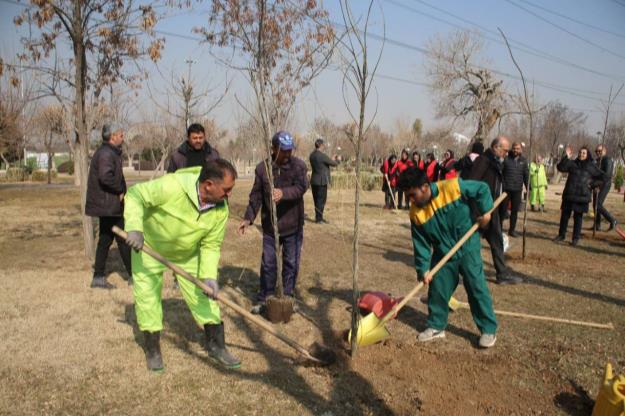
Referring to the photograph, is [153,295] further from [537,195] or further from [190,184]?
[537,195]

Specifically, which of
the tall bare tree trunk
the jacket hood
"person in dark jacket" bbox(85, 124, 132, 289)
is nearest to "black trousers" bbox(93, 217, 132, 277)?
"person in dark jacket" bbox(85, 124, 132, 289)

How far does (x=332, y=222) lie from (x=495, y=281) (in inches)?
225

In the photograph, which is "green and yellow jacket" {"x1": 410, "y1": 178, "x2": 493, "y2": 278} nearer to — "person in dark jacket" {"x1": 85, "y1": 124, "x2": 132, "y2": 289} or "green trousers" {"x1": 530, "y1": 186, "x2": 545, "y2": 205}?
"person in dark jacket" {"x1": 85, "y1": 124, "x2": 132, "y2": 289}

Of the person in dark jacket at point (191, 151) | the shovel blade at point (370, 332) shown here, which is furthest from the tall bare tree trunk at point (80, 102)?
the shovel blade at point (370, 332)

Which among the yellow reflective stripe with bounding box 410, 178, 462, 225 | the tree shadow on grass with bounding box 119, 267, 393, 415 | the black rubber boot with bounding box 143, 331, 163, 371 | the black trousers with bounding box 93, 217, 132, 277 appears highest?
the yellow reflective stripe with bounding box 410, 178, 462, 225

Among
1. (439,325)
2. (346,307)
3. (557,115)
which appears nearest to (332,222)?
(346,307)

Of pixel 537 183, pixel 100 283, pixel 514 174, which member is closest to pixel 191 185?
pixel 100 283

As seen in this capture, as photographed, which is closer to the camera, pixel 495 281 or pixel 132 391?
pixel 132 391

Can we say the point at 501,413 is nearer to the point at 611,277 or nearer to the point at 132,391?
the point at 132,391

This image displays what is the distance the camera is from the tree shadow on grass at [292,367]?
3154 mm

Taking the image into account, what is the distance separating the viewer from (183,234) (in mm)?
3445

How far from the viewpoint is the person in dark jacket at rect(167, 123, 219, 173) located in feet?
17.3

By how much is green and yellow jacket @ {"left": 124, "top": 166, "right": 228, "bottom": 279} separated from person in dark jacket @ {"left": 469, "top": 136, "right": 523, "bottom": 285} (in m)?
3.71

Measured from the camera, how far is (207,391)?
324 cm
